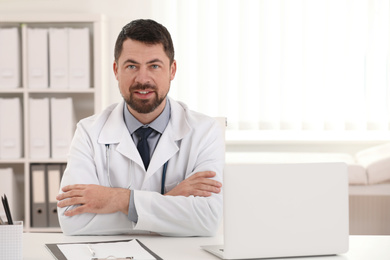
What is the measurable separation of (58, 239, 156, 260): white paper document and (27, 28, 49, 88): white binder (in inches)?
96.8

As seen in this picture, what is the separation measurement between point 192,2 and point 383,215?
1.87 m

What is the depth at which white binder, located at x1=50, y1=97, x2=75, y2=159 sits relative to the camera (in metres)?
3.72

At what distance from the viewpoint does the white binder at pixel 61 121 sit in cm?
372

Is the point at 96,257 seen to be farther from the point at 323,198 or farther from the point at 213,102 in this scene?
the point at 213,102

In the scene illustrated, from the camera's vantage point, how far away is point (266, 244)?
1324mm

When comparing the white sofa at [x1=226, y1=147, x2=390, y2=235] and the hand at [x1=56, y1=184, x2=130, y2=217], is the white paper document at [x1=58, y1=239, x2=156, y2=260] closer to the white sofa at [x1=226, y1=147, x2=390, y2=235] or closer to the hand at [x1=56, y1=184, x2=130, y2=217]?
the hand at [x1=56, y1=184, x2=130, y2=217]

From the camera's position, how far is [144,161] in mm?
1951

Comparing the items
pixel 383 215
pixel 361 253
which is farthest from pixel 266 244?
pixel 383 215

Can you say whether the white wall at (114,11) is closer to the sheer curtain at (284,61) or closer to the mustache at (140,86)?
the sheer curtain at (284,61)

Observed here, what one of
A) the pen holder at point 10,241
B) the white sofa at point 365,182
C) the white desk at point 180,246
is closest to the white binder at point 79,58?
the white sofa at point 365,182

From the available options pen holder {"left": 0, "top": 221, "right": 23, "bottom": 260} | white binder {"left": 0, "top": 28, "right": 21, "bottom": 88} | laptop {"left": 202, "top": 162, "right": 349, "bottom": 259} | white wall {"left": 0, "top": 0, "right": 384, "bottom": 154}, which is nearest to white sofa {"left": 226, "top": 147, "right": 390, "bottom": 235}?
white wall {"left": 0, "top": 0, "right": 384, "bottom": 154}

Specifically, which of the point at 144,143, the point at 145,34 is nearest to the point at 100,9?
the point at 145,34

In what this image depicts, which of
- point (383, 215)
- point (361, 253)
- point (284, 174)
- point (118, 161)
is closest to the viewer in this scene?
point (284, 174)

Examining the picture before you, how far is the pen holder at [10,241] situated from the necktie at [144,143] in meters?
0.68
